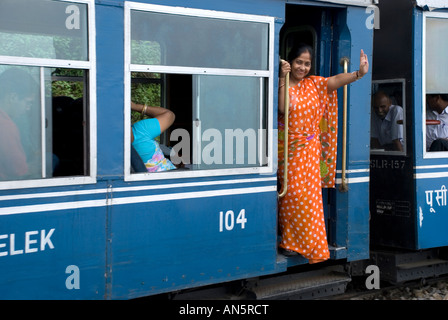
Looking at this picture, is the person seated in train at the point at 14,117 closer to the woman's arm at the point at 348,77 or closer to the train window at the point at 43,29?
the train window at the point at 43,29

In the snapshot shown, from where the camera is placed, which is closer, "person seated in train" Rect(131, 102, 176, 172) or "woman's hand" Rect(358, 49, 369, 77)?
"person seated in train" Rect(131, 102, 176, 172)

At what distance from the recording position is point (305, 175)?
15.3 feet

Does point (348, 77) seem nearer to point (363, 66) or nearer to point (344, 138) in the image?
point (363, 66)

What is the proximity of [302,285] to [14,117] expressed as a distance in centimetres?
266

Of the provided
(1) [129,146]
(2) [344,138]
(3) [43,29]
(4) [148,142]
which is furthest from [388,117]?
(3) [43,29]

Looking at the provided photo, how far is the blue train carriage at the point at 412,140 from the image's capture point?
17.7 feet

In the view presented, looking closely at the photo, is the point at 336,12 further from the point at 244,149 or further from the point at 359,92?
the point at 244,149

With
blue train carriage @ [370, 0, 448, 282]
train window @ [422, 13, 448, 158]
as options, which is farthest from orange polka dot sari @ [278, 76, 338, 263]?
train window @ [422, 13, 448, 158]

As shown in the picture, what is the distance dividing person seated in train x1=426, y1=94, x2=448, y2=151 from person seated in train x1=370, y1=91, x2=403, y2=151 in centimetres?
Result: 29

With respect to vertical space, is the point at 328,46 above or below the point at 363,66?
above

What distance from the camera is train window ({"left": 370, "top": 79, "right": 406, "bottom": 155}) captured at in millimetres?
5594

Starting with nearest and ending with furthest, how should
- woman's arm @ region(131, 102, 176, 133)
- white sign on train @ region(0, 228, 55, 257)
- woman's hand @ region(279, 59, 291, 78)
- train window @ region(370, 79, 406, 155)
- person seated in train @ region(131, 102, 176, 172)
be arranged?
white sign on train @ region(0, 228, 55, 257), person seated in train @ region(131, 102, 176, 172), woman's arm @ region(131, 102, 176, 133), woman's hand @ region(279, 59, 291, 78), train window @ region(370, 79, 406, 155)

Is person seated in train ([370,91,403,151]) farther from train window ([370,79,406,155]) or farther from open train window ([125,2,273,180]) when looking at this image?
open train window ([125,2,273,180])

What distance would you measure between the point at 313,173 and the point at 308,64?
85 cm
